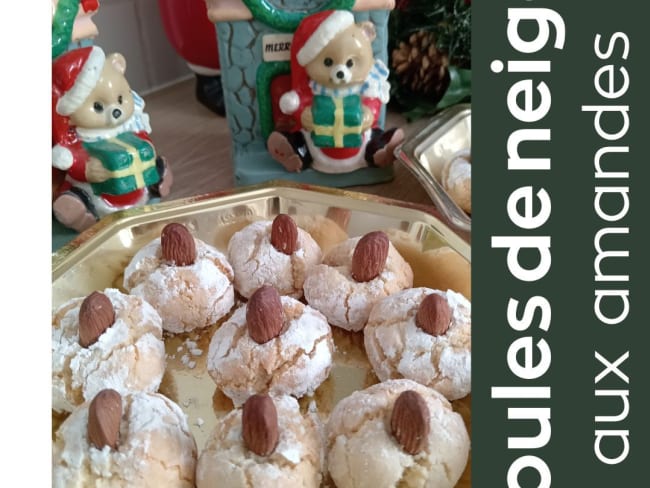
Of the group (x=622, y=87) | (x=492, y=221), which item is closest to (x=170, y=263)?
(x=492, y=221)

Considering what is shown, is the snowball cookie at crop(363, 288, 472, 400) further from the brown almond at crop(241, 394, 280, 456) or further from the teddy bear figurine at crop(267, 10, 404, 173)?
the teddy bear figurine at crop(267, 10, 404, 173)

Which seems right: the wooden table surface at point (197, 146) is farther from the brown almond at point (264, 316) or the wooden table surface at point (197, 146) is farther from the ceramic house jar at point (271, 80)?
the brown almond at point (264, 316)

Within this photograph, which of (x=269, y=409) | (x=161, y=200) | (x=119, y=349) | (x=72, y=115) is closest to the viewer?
(x=269, y=409)

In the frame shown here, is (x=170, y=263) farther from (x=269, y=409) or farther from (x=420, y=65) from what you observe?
(x=420, y=65)

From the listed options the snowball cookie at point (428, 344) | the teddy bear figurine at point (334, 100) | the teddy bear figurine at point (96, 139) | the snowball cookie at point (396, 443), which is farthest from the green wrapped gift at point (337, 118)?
the snowball cookie at point (396, 443)

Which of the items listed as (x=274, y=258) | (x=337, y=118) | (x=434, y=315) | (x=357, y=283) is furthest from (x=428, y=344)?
(x=337, y=118)

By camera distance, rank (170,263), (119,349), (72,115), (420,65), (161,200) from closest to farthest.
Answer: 1. (119,349)
2. (170,263)
3. (72,115)
4. (161,200)
5. (420,65)
